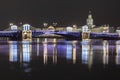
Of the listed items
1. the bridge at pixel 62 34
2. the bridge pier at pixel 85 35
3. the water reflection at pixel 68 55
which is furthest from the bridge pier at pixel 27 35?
the water reflection at pixel 68 55

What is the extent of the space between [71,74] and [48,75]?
3.01 feet

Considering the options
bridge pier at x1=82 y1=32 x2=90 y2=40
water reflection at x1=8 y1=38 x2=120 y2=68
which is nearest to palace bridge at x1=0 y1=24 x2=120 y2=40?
bridge pier at x1=82 y1=32 x2=90 y2=40

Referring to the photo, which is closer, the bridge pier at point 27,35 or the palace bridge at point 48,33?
the palace bridge at point 48,33

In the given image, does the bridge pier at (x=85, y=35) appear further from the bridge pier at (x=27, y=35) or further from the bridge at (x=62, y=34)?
the bridge pier at (x=27, y=35)

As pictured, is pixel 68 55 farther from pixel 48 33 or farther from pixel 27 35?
pixel 27 35

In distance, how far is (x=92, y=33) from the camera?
7162 cm

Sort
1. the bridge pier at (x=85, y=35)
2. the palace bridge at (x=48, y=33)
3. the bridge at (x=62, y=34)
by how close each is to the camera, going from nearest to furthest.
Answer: the bridge at (x=62, y=34) < the palace bridge at (x=48, y=33) < the bridge pier at (x=85, y=35)

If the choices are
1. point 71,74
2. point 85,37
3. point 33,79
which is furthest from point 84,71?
point 85,37

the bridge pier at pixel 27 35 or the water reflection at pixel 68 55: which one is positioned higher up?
the bridge pier at pixel 27 35

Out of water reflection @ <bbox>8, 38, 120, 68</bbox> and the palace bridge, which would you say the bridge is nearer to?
the palace bridge

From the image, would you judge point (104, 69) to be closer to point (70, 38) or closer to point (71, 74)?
point (71, 74)

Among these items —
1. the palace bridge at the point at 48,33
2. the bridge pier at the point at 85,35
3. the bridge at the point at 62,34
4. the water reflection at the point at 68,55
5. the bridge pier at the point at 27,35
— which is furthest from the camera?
the bridge pier at the point at 85,35

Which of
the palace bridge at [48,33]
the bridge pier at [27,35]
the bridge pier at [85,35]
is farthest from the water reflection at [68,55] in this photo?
the bridge pier at [85,35]

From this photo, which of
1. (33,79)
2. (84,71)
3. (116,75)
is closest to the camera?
(33,79)
